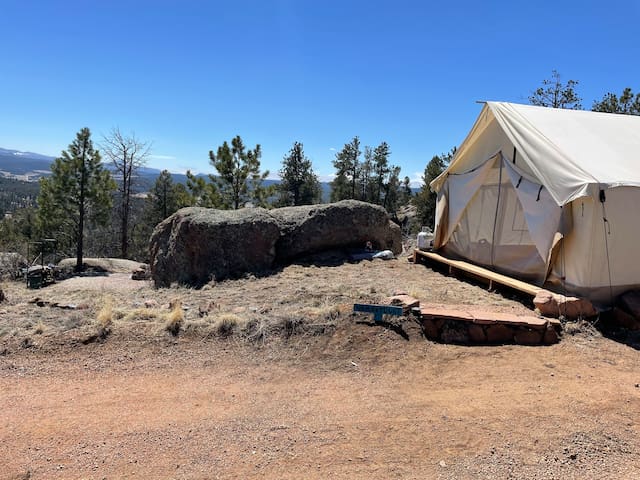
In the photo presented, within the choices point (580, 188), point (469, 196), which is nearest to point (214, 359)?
point (580, 188)

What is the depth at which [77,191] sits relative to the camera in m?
20.9

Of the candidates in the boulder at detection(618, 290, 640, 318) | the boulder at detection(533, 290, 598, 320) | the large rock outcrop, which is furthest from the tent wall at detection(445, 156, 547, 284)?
the large rock outcrop

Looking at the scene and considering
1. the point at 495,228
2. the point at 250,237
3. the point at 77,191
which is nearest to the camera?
the point at 495,228

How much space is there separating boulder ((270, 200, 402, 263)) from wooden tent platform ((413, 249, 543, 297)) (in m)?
1.19

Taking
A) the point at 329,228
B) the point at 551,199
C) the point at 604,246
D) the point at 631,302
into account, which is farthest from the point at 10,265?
the point at 631,302

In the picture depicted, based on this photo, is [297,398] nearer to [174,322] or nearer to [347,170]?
[174,322]

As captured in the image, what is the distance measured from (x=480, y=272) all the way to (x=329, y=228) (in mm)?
3423

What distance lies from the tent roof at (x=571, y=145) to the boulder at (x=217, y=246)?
4556 millimetres

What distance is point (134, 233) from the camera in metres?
31.1

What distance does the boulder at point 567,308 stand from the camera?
521 centimetres

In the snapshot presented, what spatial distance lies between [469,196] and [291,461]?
6.72 metres

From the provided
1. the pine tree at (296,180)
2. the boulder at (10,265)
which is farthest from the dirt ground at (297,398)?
the pine tree at (296,180)

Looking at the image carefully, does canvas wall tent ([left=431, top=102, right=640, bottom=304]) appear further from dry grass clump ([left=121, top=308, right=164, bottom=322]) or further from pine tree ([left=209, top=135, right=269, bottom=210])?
pine tree ([left=209, top=135, right=269, bottom=210])

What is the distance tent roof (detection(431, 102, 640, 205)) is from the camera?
545 centimetres
